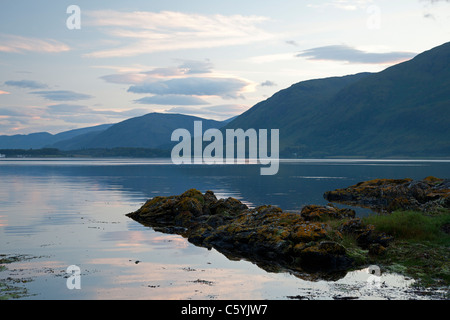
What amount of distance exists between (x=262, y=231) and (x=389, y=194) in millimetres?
33277

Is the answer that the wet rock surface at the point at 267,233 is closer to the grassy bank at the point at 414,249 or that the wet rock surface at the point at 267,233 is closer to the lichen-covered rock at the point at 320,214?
the lichen-covered rock at the point at 320,214

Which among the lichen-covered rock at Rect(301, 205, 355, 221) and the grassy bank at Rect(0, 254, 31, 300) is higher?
the lichen-covered rock at Rect(301, 205, 355, 221)

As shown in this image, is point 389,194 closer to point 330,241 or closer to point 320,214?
point 320,214

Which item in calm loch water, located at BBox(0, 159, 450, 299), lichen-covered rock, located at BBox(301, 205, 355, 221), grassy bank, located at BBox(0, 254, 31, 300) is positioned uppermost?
lichen-covered rock, located at BBox(301, 205, 355, 221)

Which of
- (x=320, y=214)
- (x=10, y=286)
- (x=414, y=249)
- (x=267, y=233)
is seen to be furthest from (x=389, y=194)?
(x=10, y=286)

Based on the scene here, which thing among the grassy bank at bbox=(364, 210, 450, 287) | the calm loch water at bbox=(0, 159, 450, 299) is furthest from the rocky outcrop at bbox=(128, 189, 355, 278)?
the grassy bank at bbox=(364, 210, 450, 287)

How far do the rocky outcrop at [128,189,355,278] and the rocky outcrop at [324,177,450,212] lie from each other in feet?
52.8

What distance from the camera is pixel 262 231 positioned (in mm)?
27156

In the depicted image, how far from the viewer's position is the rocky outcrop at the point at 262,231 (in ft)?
75.1

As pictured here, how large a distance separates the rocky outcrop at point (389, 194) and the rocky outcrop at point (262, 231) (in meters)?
16.1

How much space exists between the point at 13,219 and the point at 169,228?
12.2m

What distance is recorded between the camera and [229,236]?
2833 cm

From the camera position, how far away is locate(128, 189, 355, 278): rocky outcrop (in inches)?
901

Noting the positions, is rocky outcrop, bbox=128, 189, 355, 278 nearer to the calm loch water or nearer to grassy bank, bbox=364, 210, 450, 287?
the calm loch water
